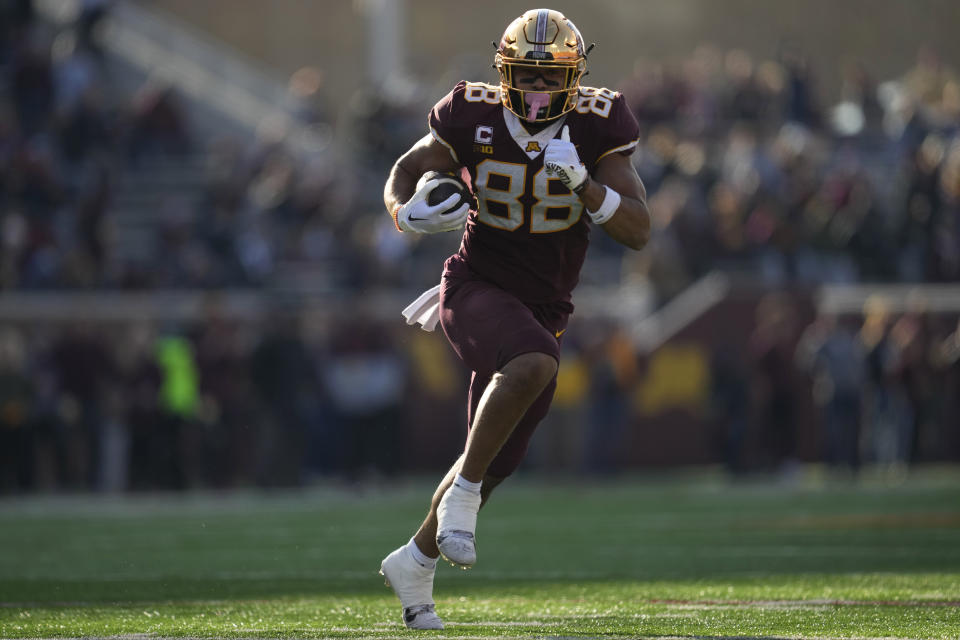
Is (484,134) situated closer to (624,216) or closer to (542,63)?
(542,63)

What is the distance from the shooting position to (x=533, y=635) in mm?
4941

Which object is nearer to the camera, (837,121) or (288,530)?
(288,530)

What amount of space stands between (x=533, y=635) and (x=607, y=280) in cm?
1281

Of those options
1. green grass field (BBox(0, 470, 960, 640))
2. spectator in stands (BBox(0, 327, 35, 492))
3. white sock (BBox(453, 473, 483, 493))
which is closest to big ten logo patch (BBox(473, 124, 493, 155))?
white sock (BBox(453, 473, 483, 493))

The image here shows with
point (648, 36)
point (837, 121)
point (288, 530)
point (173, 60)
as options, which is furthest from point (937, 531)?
point (648, 36)

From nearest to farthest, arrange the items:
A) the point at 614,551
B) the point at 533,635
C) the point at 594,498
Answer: the point at 533,635 → the point at 614,551 → the point at 594,498

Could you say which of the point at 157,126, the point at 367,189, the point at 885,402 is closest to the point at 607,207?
the point at 885,402

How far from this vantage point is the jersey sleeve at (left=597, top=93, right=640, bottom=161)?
553 cm

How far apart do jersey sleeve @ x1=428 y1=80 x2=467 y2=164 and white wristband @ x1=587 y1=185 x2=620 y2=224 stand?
Answer: 1.93ft

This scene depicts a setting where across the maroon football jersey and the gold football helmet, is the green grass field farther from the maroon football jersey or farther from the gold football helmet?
the gold football helmet

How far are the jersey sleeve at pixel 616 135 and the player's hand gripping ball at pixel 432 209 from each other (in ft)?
1.51

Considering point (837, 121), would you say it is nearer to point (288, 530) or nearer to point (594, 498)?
point (594, 498)

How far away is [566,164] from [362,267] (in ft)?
36.5

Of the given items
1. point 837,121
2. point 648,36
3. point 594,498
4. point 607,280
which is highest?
point 648,36
